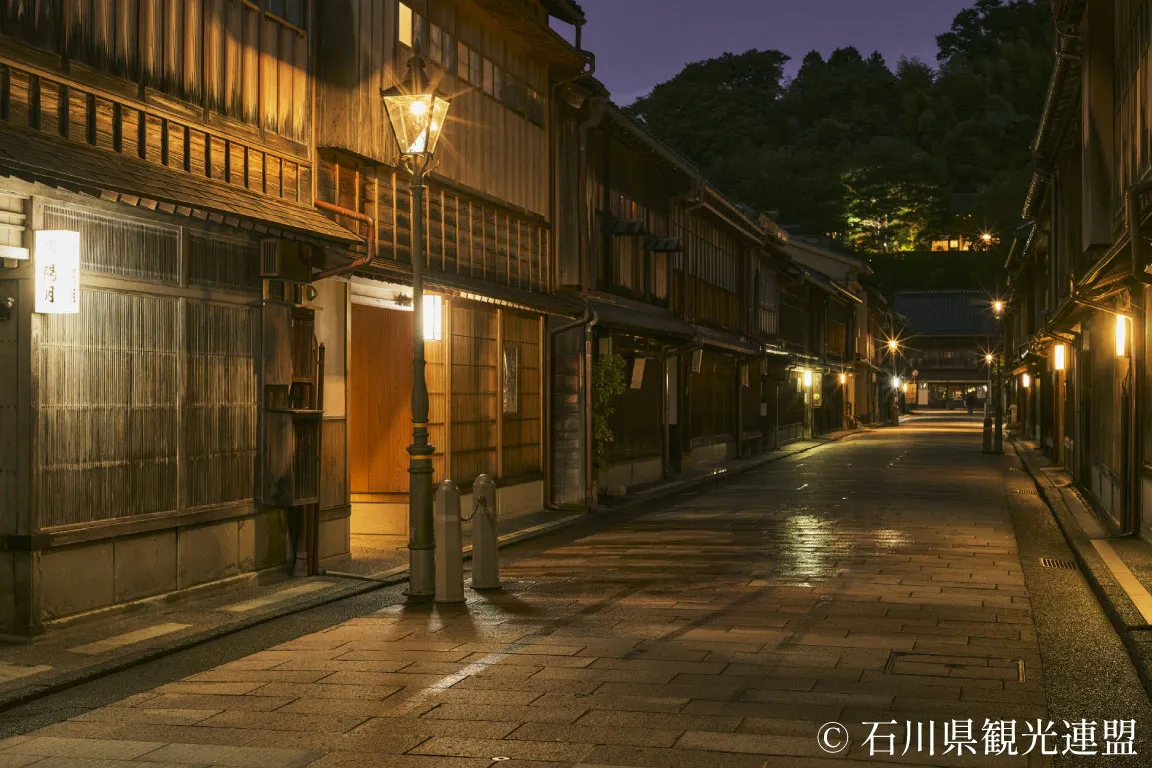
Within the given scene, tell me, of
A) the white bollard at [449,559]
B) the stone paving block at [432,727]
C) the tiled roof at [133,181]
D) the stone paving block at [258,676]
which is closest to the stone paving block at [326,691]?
the stone paving block at [258,676]

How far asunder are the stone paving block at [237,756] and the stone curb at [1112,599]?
5.58 m

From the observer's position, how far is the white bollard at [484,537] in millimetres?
13344

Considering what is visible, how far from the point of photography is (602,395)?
25.0 metres

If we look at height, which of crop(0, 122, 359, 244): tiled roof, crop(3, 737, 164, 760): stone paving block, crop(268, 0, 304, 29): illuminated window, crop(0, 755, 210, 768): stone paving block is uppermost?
crop(268, 0, 304, 29): illuminated window

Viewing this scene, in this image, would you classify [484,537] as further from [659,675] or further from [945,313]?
[945,313]

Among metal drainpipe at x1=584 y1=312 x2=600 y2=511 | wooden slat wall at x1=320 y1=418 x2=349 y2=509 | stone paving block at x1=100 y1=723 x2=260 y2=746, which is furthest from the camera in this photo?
metal drainpipe at x1=584 y1=312 x2=600 y2=511

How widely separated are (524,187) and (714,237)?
59.1 ft

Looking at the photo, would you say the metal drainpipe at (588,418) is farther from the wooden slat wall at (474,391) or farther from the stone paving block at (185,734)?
the stone paving block at (185,734)

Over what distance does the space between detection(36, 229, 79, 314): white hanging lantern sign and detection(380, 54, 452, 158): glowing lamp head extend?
12.6 feet

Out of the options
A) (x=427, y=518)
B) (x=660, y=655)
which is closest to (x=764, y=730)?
(x=660, y=655)

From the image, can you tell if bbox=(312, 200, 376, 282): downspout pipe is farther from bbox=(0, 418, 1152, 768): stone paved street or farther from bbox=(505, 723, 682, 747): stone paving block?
bbox=(505, 723, 682, 747): stone paving block

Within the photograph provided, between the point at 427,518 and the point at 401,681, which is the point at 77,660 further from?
the point at 427,518

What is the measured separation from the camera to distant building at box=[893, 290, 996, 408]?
117750 mm

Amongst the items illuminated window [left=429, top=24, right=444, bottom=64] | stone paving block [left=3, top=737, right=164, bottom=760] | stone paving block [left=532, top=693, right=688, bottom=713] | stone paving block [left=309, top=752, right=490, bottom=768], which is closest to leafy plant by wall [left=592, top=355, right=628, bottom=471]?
illuminated window [left=429, top=24, right=444, bottom=64]
